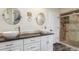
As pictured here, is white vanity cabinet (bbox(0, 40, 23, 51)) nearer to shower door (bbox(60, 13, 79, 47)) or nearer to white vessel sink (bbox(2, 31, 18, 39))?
white vessel sink (bbox(2, 31, 18, 39))

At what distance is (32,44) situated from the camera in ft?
7.55

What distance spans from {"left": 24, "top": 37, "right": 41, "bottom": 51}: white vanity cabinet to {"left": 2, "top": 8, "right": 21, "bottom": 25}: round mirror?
1.23 feet

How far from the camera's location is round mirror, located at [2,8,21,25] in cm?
221

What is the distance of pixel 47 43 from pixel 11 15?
767 millimetres

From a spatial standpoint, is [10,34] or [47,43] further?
[47,43]

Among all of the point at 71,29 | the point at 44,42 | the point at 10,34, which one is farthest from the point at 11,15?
the point at 71,29

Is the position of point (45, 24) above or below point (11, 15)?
below

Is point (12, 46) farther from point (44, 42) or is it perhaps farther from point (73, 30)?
point (73, 30)

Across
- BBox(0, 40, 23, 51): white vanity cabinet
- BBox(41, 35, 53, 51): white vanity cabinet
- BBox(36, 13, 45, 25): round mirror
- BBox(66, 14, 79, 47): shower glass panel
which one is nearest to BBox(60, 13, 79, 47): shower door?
BBox(66, 14, 79, 47): shower glass panel

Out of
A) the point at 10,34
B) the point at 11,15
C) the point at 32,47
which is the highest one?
the point at 11,15

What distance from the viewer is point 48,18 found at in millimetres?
2295

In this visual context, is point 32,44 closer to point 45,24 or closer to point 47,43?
point 47,43
